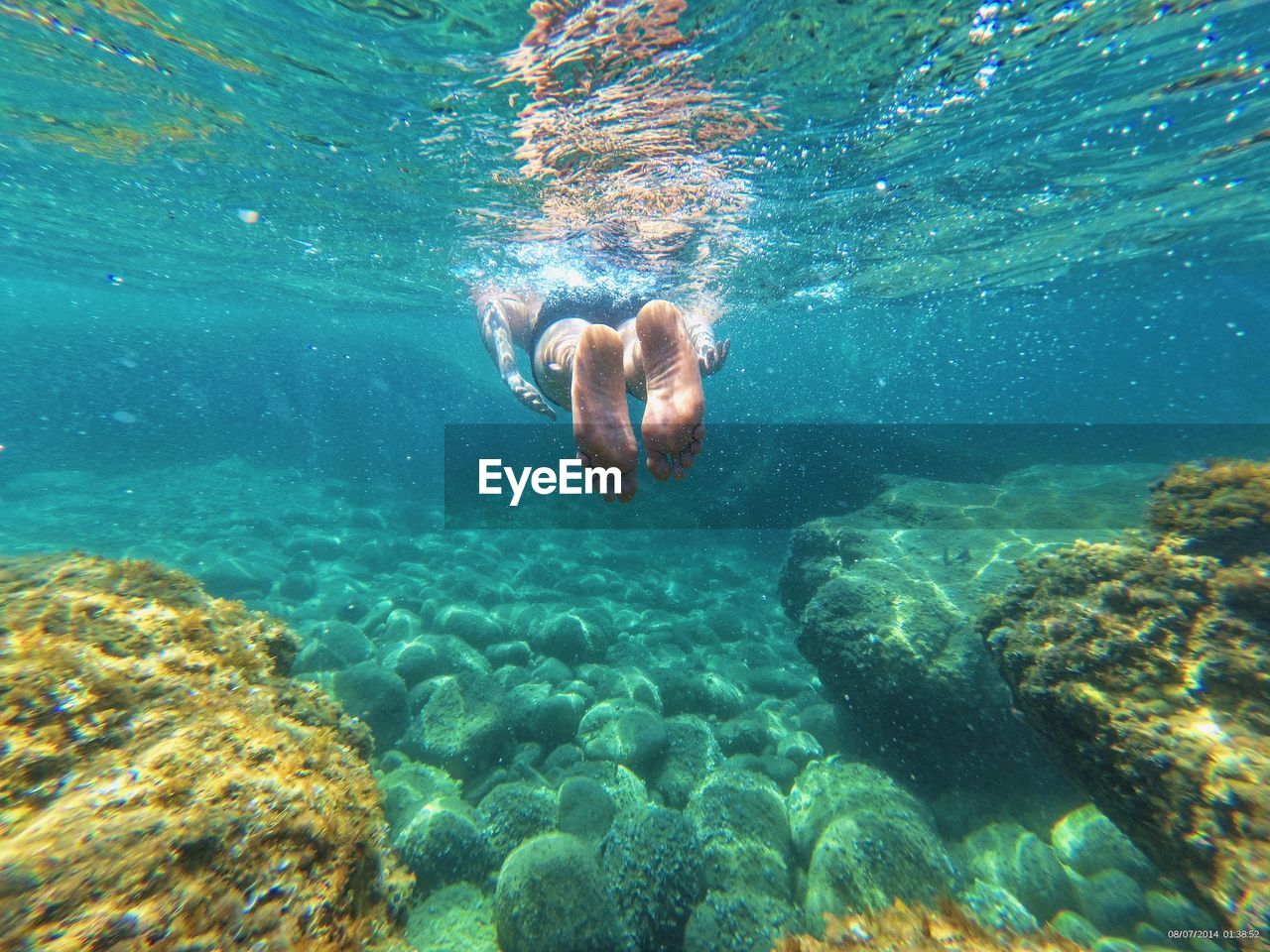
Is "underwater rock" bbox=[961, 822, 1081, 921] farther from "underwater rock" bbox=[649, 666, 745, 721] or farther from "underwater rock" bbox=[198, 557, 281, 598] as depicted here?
"underwater rock" bbox=[198, 557, 281, 598]

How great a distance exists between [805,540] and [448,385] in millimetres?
29864

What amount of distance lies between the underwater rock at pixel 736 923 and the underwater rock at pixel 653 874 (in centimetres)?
14

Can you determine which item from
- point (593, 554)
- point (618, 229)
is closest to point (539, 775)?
point (593, 554)

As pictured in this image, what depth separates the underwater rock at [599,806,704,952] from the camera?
3.89m

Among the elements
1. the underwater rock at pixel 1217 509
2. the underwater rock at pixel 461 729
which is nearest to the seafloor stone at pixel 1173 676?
the underwater rock at pixel 1217 509

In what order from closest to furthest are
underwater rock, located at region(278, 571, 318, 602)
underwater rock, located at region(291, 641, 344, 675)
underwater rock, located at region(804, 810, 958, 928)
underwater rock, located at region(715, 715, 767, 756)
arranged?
underwater rock, located at region(804, 810, 958, 928) < underwater rock, located at region(715, 715, 767, 756) < underwater rock, located at region(291, 641, 344, 675) < underwater rock, located at region(278, 571, 318, 602)

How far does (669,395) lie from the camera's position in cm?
338

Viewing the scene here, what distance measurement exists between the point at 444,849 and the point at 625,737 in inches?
88.0

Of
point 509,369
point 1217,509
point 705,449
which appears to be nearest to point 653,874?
point 1217,509

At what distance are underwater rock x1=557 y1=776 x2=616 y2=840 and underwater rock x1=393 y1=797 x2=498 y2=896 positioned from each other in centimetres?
73

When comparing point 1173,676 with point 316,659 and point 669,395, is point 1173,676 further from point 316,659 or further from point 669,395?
point 316,659

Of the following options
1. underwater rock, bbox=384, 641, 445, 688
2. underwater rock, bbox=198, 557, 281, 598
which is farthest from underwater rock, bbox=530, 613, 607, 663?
underwater rock, bbox=198, 557, 281, 598

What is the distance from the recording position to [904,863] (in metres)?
4.16

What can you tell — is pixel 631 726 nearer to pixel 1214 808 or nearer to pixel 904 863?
pixel 904 863
